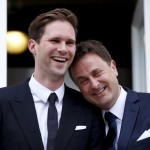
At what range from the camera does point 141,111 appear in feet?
8.35

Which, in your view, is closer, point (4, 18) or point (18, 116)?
point (18, 116)

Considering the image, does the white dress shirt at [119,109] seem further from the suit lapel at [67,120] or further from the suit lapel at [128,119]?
the suit lapel at [67,120]

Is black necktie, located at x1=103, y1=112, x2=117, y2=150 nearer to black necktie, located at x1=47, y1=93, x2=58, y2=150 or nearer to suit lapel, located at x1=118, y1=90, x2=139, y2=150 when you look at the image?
suit lapel, located at x1=118, y1=90, x2=139, y2=150

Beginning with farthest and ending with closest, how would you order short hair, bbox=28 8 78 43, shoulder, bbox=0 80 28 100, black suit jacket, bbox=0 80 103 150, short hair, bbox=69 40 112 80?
short hair, bbox=69 40 112 80 < short hair, bbox=28 8 78 43 < shoulder, bbox=0 80 28 100 < black suit jacket, bbox=0 80 103 150

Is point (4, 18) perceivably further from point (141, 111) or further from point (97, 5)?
point (97, 5)

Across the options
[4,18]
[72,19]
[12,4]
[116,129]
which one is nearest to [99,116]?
[116,129]

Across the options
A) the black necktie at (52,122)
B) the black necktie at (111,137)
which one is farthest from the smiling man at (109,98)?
the black necktie at (52,122)

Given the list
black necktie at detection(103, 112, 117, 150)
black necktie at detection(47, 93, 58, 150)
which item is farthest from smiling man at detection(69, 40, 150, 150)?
black necktie at detection(47, 93, 58, 150)

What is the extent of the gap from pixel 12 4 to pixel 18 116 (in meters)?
2.68

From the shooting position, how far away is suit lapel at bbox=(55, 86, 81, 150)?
2364mm

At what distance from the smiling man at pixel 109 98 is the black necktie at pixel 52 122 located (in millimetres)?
239

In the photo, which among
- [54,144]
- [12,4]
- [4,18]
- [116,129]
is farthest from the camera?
[12,4]

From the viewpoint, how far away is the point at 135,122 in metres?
2.50

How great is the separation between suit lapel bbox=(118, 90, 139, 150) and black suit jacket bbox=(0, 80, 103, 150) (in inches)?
5.3
